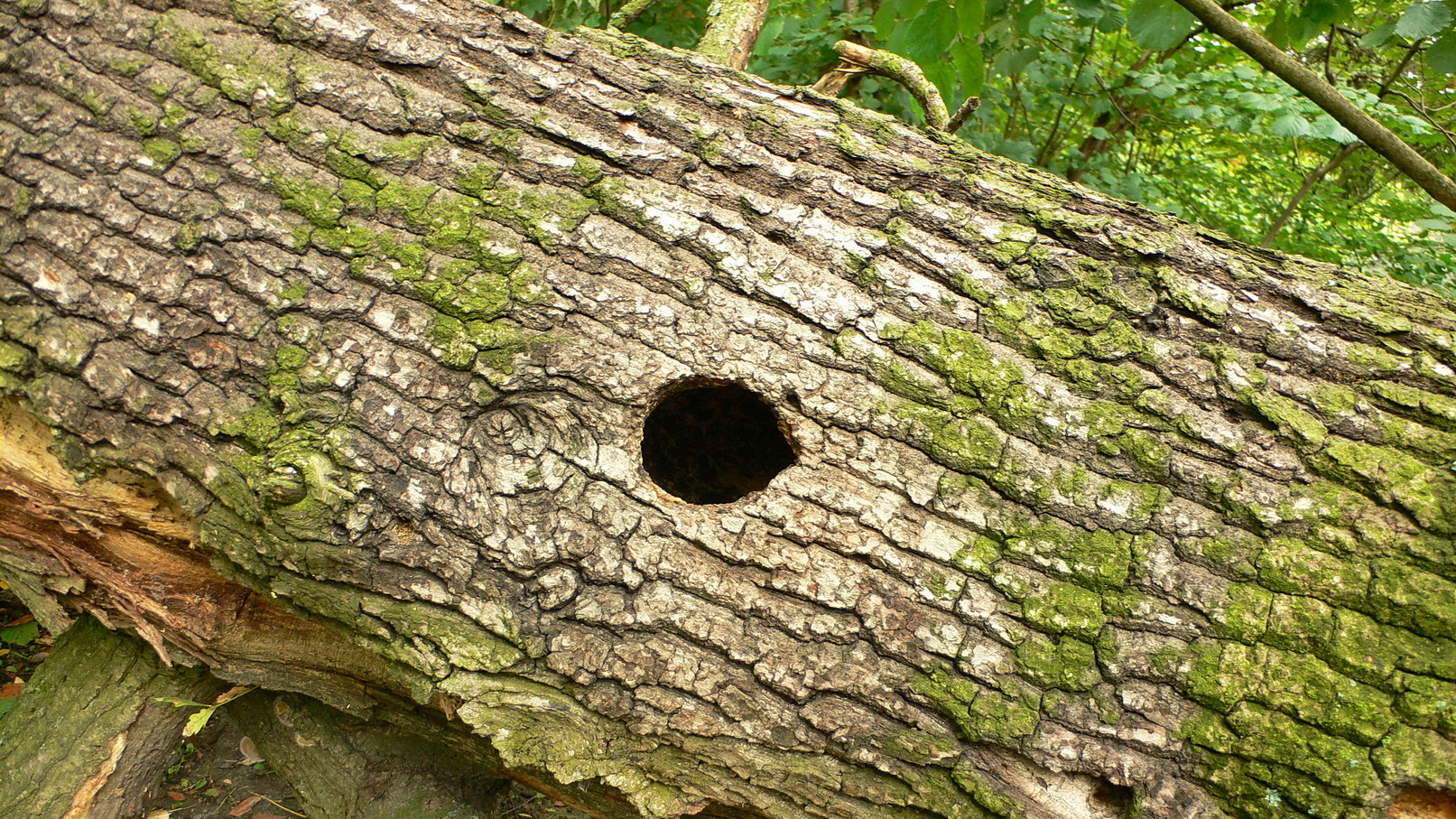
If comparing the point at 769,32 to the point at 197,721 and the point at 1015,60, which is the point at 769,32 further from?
the point at 197,721

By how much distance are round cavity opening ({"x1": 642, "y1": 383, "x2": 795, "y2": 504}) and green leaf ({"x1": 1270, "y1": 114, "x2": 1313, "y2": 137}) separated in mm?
2136

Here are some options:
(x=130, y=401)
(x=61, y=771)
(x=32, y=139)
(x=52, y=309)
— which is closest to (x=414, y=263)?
(x=130, y=401)

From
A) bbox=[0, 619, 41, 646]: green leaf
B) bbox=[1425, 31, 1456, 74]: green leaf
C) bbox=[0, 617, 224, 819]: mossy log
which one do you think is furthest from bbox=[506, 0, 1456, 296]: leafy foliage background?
bbox=[0, 619, 41, 646]: green leaf

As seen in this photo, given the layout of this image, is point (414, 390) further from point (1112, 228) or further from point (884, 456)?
point (1112, 228)

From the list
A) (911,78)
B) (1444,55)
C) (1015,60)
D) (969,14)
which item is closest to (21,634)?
(911,78)

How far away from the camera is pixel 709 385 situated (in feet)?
5.77

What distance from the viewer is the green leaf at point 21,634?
303cm

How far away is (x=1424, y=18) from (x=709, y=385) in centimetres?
225

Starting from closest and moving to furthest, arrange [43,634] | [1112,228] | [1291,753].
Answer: [1291,753] → [1112,228] → [43,634]

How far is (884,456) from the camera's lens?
1.66 metres

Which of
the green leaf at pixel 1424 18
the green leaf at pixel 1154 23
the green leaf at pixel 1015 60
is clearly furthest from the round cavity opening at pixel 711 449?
the green leaf at pixel 1424 18

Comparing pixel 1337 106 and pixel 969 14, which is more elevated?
pixel 1337 106

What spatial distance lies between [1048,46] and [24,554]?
5.05 meters

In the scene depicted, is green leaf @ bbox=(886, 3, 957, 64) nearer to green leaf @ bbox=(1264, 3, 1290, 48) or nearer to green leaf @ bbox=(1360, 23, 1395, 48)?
green leaf @ bbox=(1264, 3, 1290, 48)
